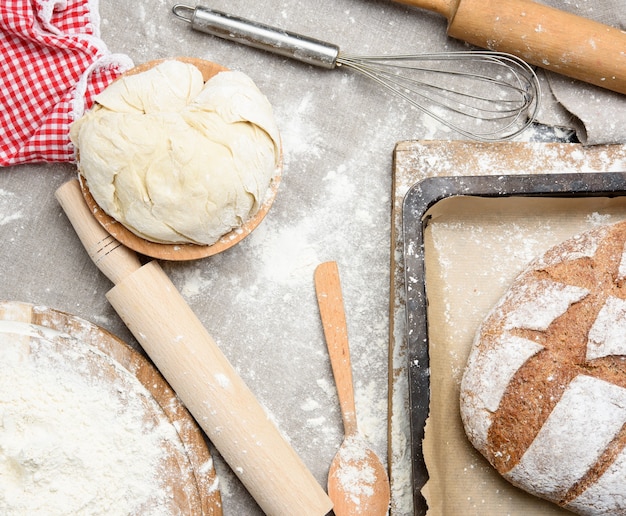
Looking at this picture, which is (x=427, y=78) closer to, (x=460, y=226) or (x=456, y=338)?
(x=460, y=226)

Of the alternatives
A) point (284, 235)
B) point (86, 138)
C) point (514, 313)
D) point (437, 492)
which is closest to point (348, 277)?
point (284, 235)

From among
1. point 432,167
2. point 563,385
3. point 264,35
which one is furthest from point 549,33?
point 563,385

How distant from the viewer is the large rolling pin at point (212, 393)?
1267 millimetres

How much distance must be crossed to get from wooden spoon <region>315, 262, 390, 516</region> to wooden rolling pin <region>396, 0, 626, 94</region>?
23.7 inches

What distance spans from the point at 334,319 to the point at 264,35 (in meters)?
0.63

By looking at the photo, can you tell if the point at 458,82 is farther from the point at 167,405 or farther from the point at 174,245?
the point at 167,405

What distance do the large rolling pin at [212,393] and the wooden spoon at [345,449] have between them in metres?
0.08

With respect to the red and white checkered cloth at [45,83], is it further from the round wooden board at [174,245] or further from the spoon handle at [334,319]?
the spoon handle at [334,319]

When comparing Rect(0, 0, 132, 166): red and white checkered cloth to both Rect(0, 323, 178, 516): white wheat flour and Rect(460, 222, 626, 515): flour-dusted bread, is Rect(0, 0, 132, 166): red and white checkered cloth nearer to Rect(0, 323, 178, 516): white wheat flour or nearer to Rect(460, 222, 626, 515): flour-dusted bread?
Rect(0, 323, 178, 516): white wheat flour

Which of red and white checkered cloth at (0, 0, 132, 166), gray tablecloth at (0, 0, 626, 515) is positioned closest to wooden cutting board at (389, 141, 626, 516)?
gray tablecloth at (0, 0, 626, 515)

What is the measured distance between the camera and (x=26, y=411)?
4.03 feet

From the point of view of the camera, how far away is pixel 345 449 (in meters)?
1.37

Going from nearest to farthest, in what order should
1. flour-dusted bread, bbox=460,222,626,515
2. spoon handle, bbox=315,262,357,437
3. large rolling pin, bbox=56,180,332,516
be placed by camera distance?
flour-dusted bread, bbox=460,222,626,515
large rolling pin, bbox=56,180,332,516
spoon handle, bbox=315,262,357,437

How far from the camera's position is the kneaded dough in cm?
121
